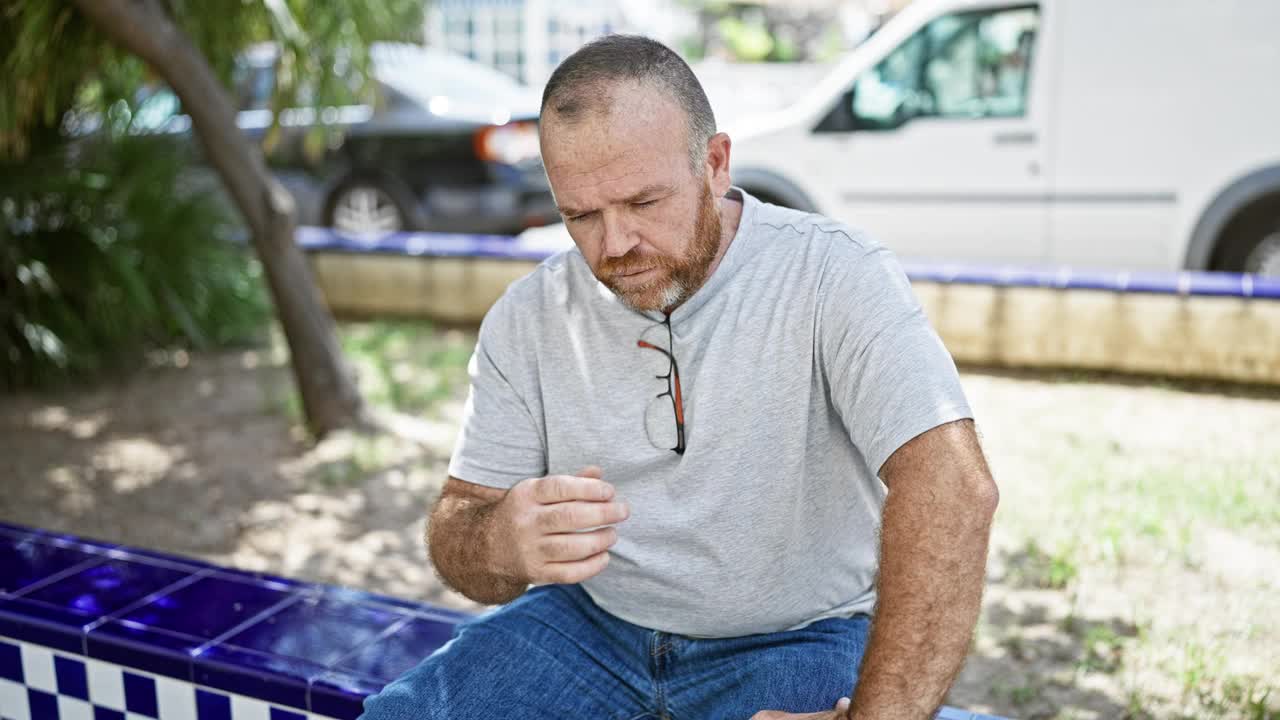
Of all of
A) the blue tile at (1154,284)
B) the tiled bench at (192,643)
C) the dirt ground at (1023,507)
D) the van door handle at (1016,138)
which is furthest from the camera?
the van door handle at (1016,138)

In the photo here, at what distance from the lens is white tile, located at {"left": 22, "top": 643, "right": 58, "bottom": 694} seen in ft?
8.69

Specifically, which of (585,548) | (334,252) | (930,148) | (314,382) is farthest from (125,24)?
(930,148)

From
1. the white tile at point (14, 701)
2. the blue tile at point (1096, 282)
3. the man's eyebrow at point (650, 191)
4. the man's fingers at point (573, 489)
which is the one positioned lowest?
the white tile at point (14, 701)

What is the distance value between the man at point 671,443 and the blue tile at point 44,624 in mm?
851

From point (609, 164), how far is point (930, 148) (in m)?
6.16

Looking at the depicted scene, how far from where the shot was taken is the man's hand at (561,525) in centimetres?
195

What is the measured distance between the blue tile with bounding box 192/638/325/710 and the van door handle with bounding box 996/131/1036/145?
6281mm

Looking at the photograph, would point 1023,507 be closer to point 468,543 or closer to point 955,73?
point 468,543

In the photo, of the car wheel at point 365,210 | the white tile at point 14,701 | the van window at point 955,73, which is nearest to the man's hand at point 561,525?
the white tile at point 14,701

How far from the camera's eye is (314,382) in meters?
5.91

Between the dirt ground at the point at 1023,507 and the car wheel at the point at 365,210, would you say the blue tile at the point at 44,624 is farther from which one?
the car wheel at the point at 365,210

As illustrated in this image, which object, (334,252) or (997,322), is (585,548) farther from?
(334,252)

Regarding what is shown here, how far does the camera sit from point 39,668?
2.67 m

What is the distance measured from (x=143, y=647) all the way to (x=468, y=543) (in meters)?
0.78
